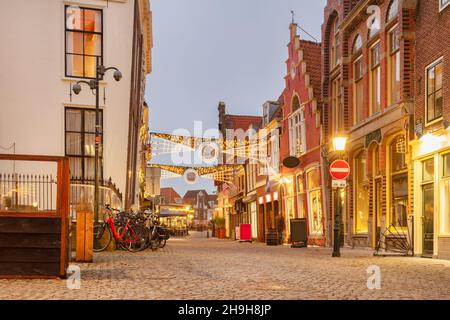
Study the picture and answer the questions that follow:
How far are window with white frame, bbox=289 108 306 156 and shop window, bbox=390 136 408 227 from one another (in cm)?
1020

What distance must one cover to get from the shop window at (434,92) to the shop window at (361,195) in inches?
219

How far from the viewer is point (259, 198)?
3950 centimetres

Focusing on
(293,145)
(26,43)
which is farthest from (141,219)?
(293,145)

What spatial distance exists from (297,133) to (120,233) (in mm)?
15717

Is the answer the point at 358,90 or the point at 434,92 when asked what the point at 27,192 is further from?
the point at 358,90

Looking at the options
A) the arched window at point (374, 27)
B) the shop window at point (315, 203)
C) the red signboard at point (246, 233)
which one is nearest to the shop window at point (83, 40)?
the arched window at point (374, 27)

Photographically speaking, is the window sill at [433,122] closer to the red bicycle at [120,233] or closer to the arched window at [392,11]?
the arched window at [392,11]

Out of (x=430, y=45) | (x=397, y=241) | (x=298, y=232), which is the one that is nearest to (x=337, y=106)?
(x=298, y=232)

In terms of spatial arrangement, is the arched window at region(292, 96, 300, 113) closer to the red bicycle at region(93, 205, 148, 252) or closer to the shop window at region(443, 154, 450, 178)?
the red bicycle at region(93, 205, 148, 252)

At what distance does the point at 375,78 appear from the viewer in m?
20.9

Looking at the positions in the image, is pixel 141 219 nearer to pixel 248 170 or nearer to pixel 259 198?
pixel 259 198

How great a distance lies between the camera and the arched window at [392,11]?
61.7 feet

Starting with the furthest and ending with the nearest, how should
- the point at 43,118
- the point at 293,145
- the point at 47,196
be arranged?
the point at 293,145, the point at 43,118, the point at 47,196
